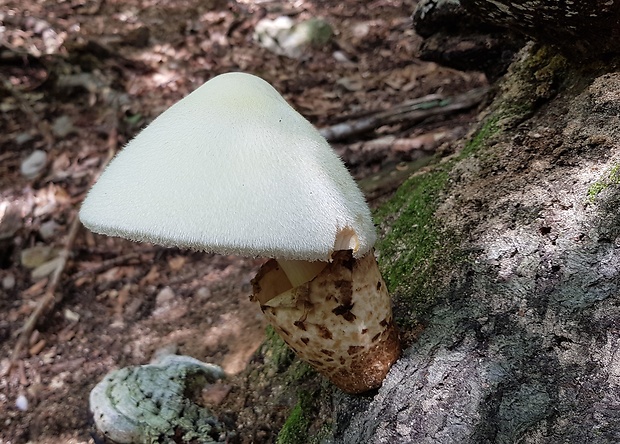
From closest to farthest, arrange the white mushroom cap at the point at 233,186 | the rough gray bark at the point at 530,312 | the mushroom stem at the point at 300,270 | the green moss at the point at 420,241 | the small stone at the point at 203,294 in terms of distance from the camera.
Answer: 1. the white mushroom cap at the point at 233,186
2. the rough gray bark at the point at 530,312
3. the mushroom stem at the point at 300,270
4. the green moss at the point at 420,241
5. the small stone at the point at 203,294

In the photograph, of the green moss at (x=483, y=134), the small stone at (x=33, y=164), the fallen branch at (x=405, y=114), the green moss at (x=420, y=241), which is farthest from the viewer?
the small stone at (x=33, y=164)

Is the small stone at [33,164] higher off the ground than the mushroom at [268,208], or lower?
lower

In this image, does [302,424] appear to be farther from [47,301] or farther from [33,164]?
[33,164]

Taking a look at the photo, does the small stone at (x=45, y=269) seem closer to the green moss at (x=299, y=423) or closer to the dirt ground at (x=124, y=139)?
the dirt ground at (x=124, y=139)

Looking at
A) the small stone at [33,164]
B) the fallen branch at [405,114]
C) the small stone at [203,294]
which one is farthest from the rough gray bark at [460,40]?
the small stone at [33,164]

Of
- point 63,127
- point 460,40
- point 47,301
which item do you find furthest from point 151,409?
point 63,127

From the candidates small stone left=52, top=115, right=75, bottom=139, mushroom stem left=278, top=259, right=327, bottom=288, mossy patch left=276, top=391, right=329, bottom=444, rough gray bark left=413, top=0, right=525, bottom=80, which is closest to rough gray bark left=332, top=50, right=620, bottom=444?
mossy patch left=276, top=391, right=329, bottom=444

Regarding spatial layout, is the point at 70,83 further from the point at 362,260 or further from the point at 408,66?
the point at 362,260
